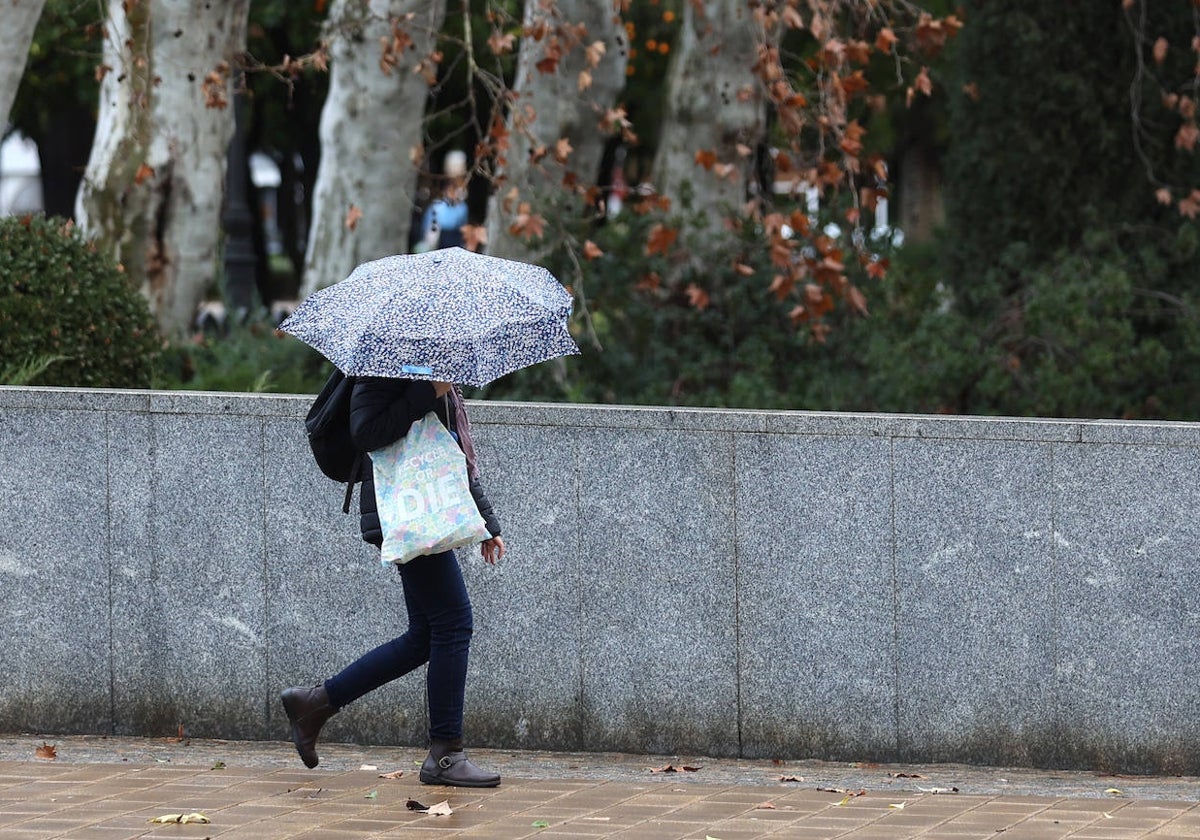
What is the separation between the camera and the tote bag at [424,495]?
5.66 metres

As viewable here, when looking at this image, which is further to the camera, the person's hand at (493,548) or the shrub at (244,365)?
the shrub at (244,365)

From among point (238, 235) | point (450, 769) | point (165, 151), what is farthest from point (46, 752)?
point (238, 235)

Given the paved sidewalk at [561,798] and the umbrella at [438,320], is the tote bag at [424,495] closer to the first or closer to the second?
the umbrella at [438,320]

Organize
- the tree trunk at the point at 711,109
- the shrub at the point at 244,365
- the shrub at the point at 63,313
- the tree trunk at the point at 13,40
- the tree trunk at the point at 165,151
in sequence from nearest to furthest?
the shrub at the point at 63,313, the tree trunk at the point at 13,40, the shrub at the point at 244,365, the tree trunk at the point at 165,151, the tree trunk at the point at 711,109

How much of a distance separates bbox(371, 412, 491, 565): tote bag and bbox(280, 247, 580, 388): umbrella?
332 mm

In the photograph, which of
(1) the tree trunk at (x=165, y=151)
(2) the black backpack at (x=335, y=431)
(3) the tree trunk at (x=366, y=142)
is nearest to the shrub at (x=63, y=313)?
(1) the tree trunk at (x=165, y=151)

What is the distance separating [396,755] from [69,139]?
98.8ft

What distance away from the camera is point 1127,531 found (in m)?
6.46

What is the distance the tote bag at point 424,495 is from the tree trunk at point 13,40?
392cm

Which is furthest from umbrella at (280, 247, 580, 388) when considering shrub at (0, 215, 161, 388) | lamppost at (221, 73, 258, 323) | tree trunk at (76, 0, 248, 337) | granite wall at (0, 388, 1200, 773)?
lamppost at (221, 73, 258, 323)

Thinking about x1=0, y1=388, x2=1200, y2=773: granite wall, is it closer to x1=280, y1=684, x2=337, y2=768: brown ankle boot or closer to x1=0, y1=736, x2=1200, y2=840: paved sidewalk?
x1=0, y1=736, x2=1200, y2=840: paved sidewalk

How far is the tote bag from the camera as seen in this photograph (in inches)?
223

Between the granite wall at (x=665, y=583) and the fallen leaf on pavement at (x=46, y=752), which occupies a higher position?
the granite wall at (x=665, y=583)

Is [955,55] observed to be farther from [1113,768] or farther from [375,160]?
[1113,768]
